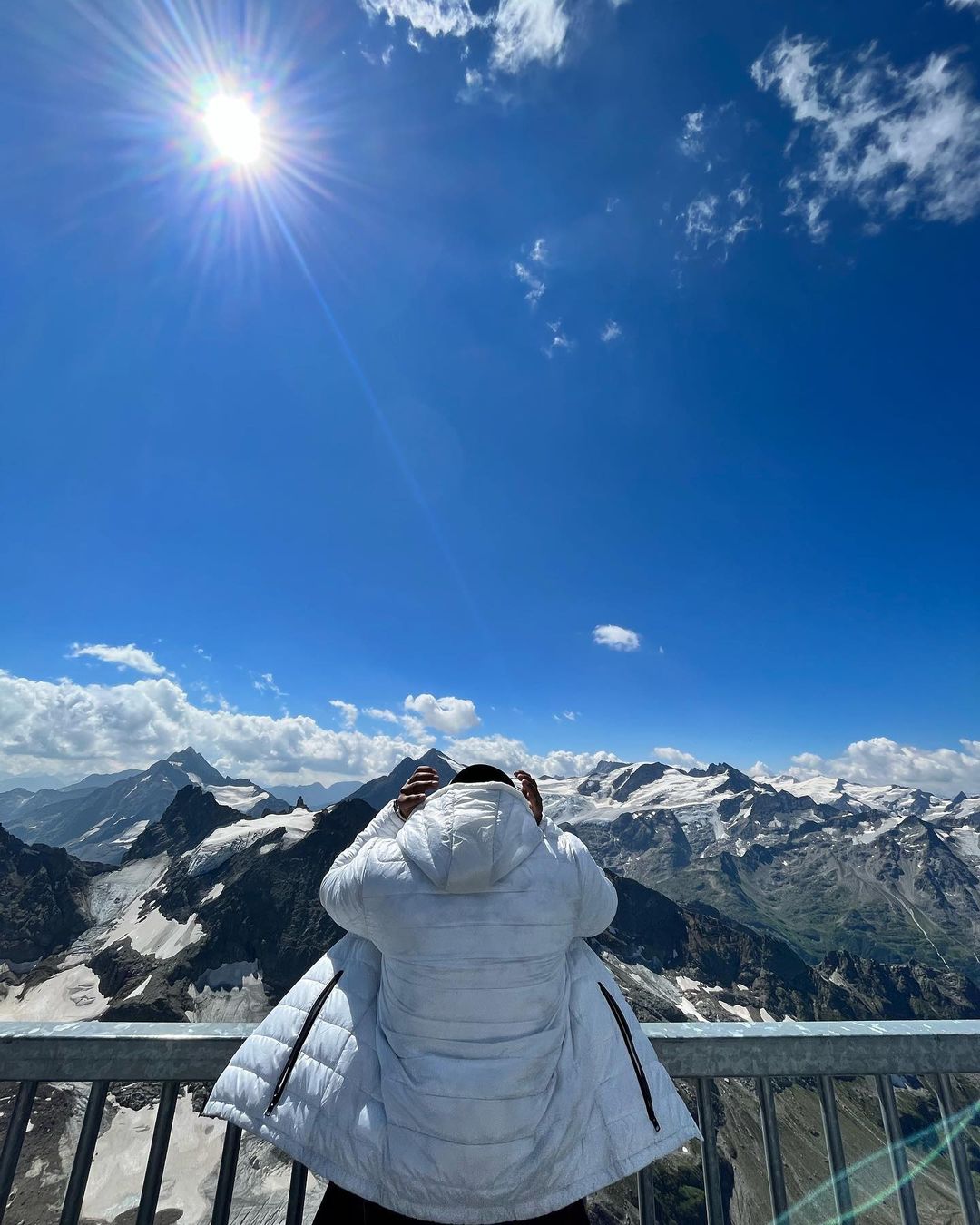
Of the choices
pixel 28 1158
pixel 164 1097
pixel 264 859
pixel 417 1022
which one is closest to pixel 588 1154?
pixel 417 1022

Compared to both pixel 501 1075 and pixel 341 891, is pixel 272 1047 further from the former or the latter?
pixel 501 1075

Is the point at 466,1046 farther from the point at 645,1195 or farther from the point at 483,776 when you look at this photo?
the point at 645,1195

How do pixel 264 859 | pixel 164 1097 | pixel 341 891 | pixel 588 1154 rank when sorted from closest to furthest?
pixel 588 1154
pixel 341 891
pixel 164 1097
pixel 264 859

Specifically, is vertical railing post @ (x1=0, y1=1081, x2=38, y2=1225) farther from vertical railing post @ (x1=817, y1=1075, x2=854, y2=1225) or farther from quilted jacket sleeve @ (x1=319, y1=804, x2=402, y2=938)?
vertical railing post @ (x1=817, y1=1075, x2=854, y2=1225)

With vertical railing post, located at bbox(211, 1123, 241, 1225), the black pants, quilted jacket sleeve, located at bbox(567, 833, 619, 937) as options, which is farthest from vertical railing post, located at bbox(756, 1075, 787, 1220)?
vertical railing post, located at bbox(211, 1123, 241, 1225)

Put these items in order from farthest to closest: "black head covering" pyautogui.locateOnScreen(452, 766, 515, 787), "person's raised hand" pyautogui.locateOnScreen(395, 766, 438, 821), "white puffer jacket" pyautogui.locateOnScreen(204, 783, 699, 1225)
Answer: "person's raised hand" pyautogui.locateOnScreen(395, 766, 438, 821) → "black head covering" pyautogui.locateOnScreen(452, 766, 515, 787) → "white puffer jacket" pyautogui.locateOnScreen(204, 783, 699, 1225)

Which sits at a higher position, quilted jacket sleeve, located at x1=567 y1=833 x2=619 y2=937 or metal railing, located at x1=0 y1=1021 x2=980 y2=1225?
quilted jacket sleeve, located at x1=567 y1=833 x2=619 y2=937

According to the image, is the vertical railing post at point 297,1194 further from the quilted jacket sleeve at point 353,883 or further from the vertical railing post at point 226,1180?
the quilted jacket sleeve at point 353,883

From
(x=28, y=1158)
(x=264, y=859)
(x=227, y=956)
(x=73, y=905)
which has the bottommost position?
(x=28, y=1158)
